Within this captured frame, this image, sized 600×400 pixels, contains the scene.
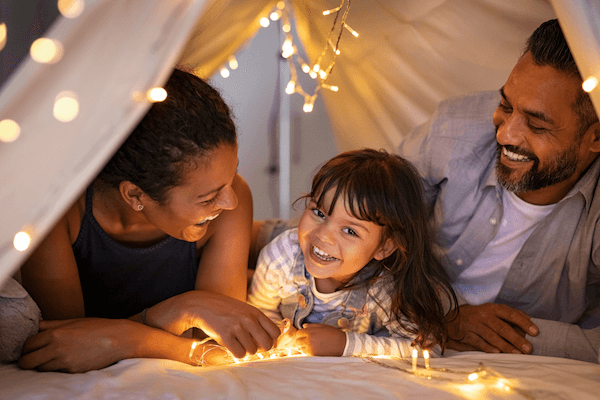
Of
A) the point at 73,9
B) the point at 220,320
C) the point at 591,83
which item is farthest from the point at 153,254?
the point at 591,83

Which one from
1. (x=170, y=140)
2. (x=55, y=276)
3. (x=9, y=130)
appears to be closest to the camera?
(x=9, y=130)

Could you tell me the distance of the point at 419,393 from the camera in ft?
3.12

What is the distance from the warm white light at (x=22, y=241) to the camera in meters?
0.68

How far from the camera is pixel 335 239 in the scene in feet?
4.44

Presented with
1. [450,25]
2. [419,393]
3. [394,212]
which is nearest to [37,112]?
[419,393]

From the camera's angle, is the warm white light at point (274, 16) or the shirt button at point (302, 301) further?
the warm white light at point (274, 16)

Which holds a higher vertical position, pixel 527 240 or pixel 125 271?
pixel 527 240

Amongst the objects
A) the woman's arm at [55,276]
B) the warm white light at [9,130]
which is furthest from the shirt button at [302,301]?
the warm white light at [9,130]

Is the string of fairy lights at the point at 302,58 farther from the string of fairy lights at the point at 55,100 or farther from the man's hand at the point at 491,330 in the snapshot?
the string of fairy lights at the point at 55,100

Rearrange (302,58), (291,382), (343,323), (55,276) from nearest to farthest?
1. (291,382)
2. (55,276)
3. (343,323)
4. (302,58)

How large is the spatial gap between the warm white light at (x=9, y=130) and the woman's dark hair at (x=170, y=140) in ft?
1.35

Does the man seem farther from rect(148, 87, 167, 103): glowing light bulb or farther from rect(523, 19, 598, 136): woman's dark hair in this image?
rect(148, 87, 167, 103): glowing light bulb

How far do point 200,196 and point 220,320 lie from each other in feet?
1.06

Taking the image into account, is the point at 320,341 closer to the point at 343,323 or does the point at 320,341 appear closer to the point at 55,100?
the point at 343,323
